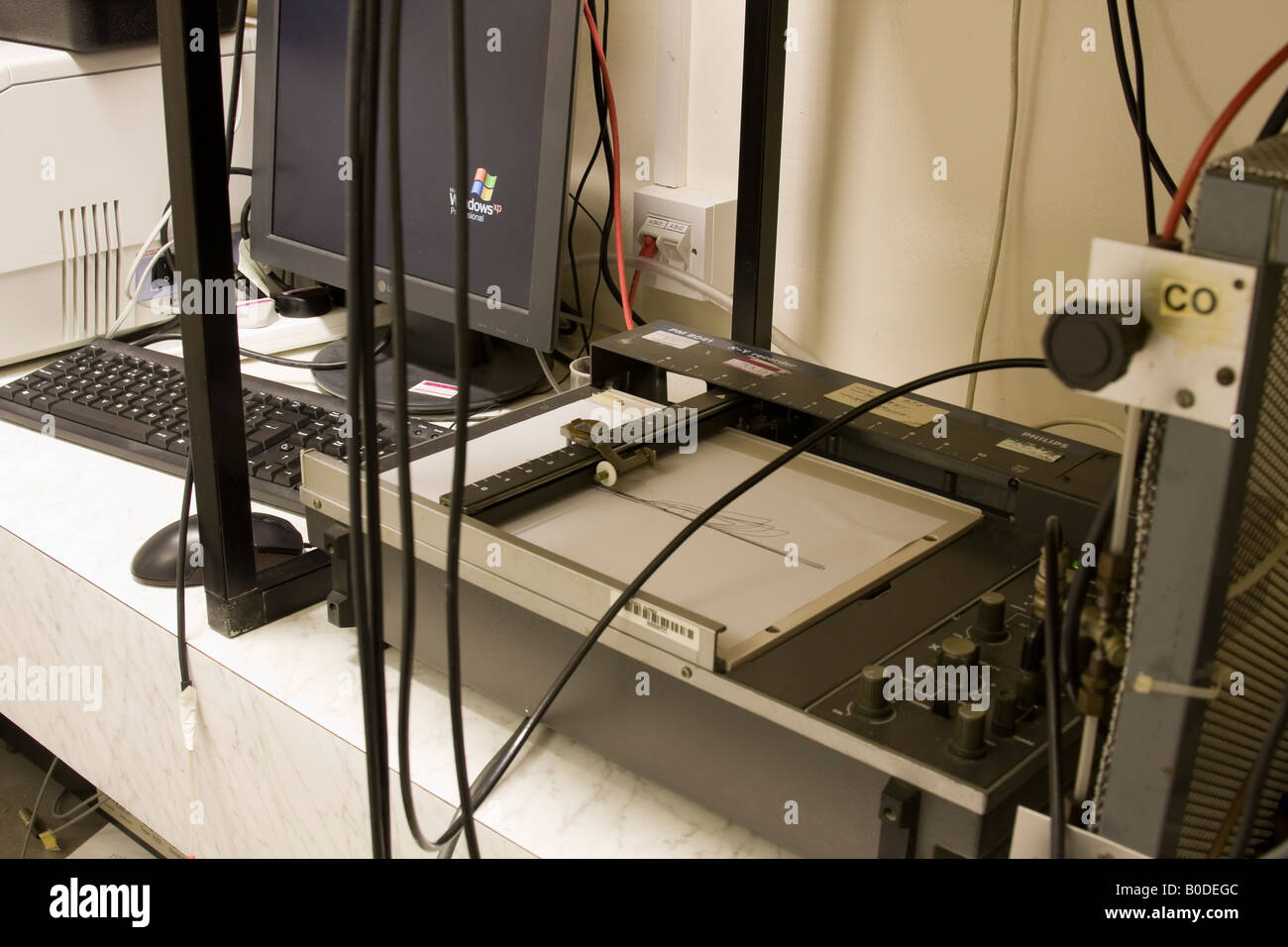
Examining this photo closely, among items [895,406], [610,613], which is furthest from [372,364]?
[895,406]

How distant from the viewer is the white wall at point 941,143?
111 cm

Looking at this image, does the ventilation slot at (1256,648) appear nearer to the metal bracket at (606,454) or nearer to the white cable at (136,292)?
the metal bracket at (606,454)

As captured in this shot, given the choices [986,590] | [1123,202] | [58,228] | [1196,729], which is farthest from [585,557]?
[58,228]

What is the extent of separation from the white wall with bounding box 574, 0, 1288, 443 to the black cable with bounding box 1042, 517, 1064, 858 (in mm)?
649

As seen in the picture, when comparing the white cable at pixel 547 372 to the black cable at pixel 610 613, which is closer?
the black cable at pixel 610 613

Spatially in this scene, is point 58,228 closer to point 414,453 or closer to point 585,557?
point 414,453

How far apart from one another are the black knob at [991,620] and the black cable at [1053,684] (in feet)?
0.38

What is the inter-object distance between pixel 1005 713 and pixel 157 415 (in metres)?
0.97

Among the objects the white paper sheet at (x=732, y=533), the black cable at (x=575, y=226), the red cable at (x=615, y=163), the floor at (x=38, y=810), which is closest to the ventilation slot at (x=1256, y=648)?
Answer: the white paper sheet at (x=732, y=533)

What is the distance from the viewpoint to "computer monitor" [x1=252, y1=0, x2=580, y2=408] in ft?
3.95

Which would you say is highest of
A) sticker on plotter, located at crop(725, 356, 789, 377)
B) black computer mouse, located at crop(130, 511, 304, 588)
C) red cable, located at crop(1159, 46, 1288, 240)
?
red cable, located at crop(1159, 46, 1288, 240)

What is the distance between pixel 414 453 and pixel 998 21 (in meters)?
0.70

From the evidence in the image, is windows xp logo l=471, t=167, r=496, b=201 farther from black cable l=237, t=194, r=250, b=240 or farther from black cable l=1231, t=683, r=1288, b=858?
black cable l=1231, t=683, r=1288, b=858

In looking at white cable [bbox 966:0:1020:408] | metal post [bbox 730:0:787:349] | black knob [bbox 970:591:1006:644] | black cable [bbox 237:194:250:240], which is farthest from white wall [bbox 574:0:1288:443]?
black knob [bbox 970:591:1006:644]
